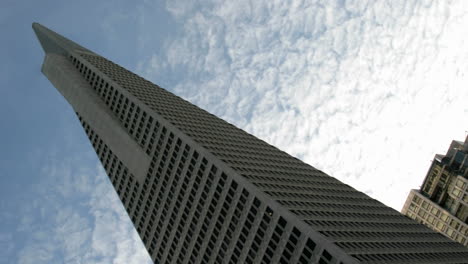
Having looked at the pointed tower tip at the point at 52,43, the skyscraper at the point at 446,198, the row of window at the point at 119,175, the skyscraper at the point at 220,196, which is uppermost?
the skyscraper at the point at 446,198

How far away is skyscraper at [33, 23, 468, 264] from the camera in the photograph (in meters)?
73.3

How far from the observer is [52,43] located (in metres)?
173

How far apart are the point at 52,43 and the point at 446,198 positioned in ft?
470

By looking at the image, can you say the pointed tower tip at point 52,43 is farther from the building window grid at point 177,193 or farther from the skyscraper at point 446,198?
the skyscraper at point 446,198

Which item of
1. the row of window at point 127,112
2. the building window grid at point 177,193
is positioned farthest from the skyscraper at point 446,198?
the row of window at point 127,112

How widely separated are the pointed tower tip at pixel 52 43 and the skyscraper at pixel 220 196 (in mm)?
31026

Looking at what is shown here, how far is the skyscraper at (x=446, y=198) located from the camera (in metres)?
140

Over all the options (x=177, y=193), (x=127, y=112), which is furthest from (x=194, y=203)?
(x=127, y=112)

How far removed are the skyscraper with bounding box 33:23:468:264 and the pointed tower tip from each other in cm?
3103

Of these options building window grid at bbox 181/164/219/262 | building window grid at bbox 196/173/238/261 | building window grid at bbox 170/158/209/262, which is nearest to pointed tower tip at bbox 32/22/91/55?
building window grid at bbox 170/158/209/262

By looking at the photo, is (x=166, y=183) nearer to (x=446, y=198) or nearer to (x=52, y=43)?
(x=446, y=198)

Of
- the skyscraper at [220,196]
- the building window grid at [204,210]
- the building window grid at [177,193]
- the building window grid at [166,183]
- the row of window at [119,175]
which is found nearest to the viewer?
the skyscraper at [220,196]

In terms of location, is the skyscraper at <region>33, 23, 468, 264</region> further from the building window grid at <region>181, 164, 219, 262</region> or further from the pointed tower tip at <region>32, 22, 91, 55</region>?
the pointed tower tip at <region>32, 22, 91, 55</region>

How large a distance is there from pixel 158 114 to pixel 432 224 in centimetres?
9444
